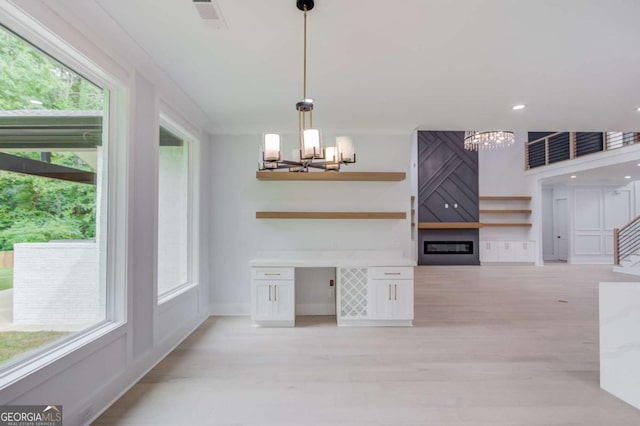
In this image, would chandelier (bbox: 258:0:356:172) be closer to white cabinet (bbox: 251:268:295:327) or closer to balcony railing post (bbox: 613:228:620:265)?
white cabinet (bbox: 251:268:295:327)

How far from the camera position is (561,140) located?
8062 millimetres

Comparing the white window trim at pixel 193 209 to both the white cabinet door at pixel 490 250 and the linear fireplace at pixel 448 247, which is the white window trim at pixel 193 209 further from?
the white cabinet door at pixel 490 250

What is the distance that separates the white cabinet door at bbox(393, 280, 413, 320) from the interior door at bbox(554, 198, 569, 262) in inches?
357

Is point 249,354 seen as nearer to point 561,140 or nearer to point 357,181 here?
point 357,181

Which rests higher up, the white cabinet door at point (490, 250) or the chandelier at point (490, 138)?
the chandelier at point (490, 138)

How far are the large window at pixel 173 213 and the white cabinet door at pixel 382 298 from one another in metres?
2.40

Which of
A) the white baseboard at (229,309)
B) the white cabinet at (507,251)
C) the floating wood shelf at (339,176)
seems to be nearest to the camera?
the floating wood shelf at (339,176)

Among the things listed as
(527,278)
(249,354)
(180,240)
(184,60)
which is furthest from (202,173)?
(527,278)

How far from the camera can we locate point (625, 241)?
776cm

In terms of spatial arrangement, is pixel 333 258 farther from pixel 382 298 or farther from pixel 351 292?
pixel 382 298

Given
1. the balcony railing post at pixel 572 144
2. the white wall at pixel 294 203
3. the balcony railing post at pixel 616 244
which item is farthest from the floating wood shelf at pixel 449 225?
the white wall at pixel 294 203

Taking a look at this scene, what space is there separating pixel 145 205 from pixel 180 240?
1.07m

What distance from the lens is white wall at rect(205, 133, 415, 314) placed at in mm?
4156

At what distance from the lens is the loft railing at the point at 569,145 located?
6.64m
